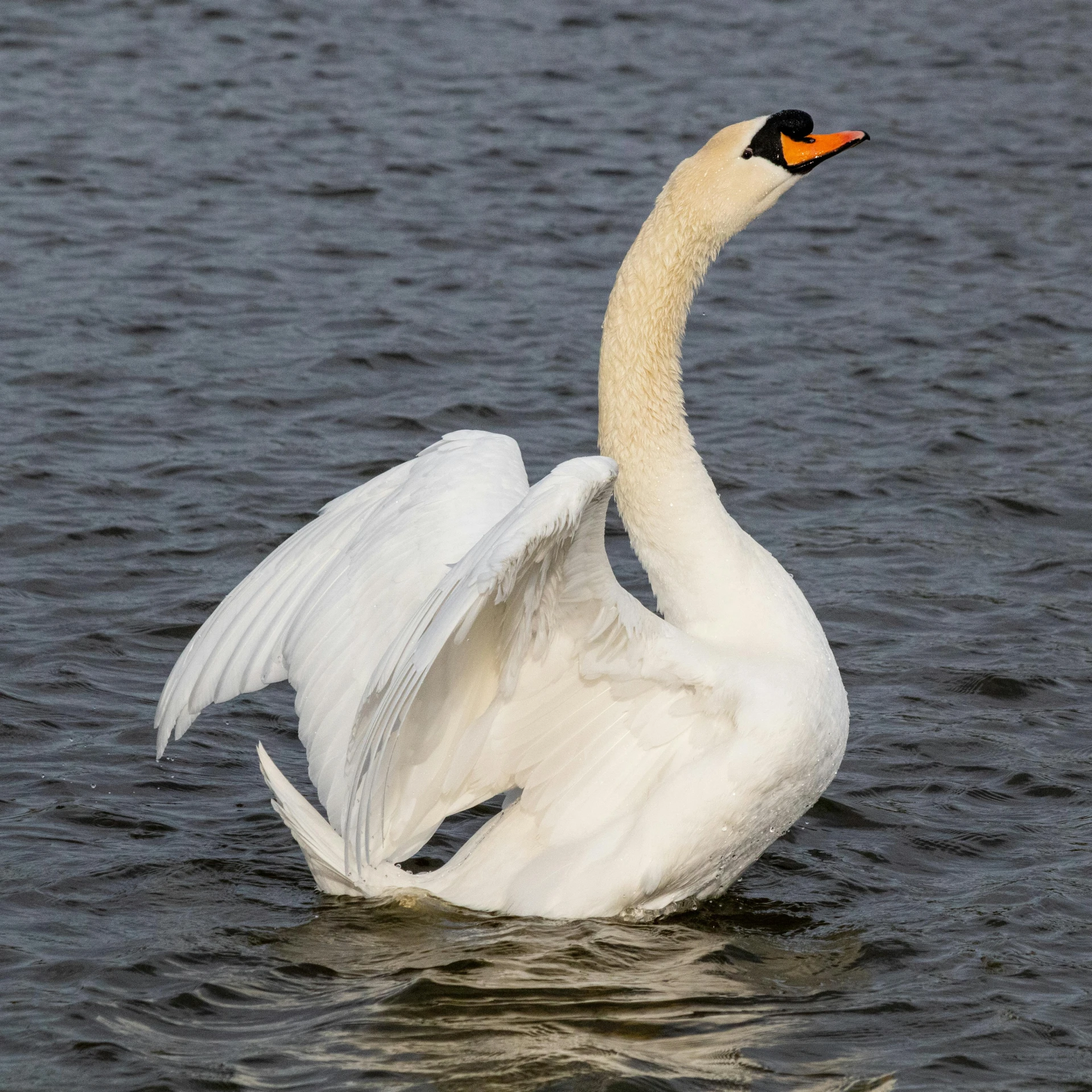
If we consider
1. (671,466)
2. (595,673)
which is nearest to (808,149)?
(671,466)

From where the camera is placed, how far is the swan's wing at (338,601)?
6035 mm

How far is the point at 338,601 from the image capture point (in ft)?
20.2

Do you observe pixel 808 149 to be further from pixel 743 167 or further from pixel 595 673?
pixel 595 673

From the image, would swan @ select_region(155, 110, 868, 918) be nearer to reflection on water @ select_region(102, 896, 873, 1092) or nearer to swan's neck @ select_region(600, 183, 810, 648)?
swan's neck @ select_region(600, 183, 810, 648)

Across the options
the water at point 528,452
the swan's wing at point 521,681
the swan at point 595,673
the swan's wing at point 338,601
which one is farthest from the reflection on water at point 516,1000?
the swan's wing at point 338,601

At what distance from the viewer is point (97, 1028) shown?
5367mm

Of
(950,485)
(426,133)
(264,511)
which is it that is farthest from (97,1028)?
(426,133)

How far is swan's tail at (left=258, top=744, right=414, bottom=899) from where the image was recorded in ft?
19.4

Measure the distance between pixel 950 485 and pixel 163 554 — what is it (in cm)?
406

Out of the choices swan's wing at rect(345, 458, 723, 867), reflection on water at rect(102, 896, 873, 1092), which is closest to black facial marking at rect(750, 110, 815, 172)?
swan's wing at rect(345, 458, 723, 867)

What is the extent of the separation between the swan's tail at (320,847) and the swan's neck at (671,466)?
124cm

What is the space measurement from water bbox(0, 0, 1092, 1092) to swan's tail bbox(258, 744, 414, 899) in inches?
4.8

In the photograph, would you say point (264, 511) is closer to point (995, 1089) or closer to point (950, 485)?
point (950, 485)

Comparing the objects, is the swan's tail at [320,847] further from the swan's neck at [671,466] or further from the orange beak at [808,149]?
the orange beak at [808,149]
